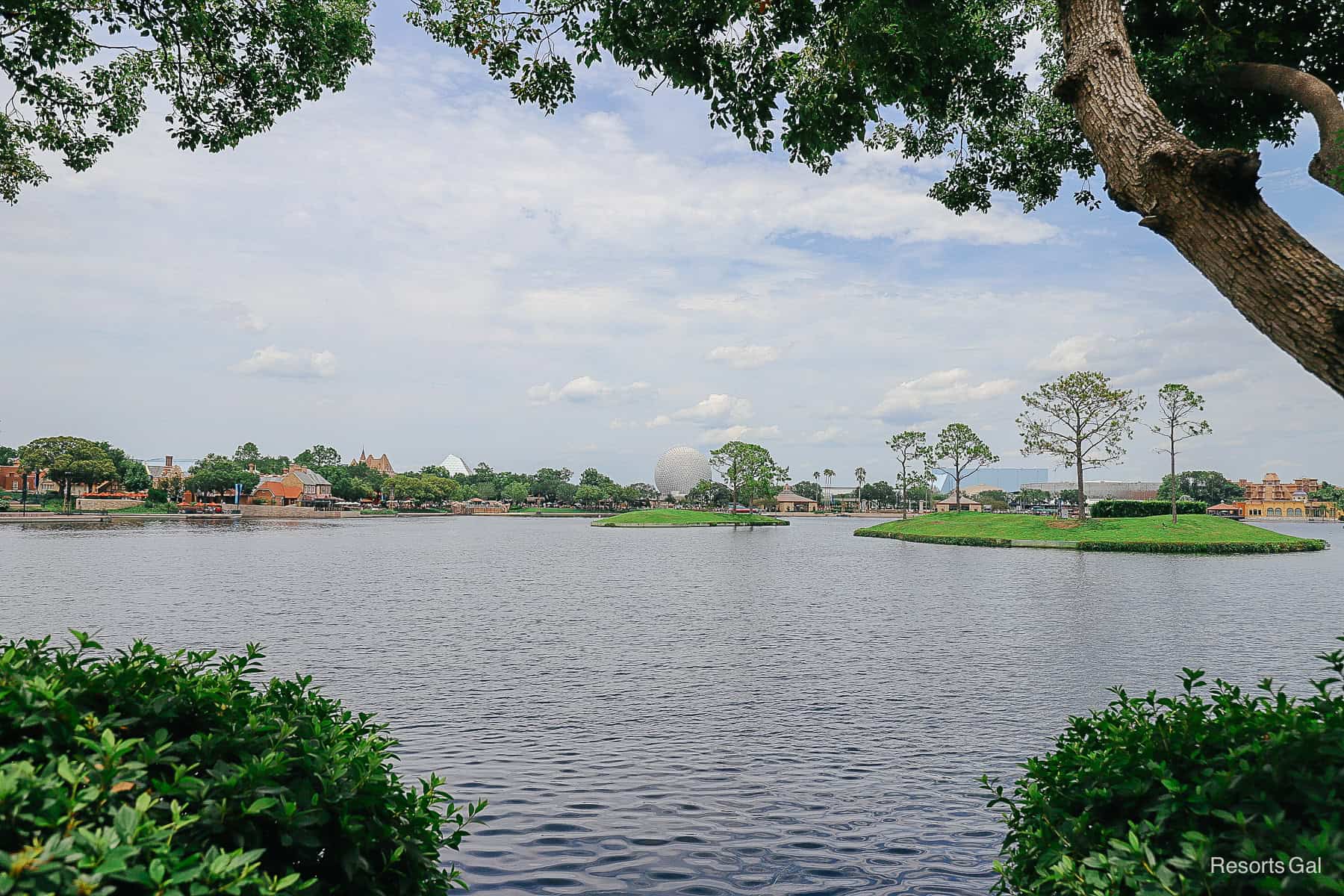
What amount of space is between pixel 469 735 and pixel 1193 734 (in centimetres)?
686

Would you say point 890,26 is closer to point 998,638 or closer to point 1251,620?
point 998,638

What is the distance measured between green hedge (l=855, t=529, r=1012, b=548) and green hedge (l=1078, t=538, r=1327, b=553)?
5143 millimetres

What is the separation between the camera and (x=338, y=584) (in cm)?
2316

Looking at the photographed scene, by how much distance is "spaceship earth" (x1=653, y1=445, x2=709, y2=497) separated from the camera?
483ft

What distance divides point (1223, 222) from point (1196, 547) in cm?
4125

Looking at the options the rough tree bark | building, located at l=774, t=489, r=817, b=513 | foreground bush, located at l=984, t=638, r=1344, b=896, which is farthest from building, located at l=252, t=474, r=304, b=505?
foreground bush, located at l=984, t=638, r=1344, b=896

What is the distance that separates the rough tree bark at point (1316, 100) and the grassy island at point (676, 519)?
78.7m

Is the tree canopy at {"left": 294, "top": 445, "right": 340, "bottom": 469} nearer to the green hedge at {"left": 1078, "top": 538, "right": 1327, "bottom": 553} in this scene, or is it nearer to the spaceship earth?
the spaceship earth

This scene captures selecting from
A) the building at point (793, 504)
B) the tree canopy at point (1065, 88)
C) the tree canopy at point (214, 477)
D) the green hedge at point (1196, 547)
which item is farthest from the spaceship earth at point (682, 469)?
the tree canopy at point (1065, 88)

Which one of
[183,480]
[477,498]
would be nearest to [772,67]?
[183,480]

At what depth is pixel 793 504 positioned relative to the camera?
155 metres

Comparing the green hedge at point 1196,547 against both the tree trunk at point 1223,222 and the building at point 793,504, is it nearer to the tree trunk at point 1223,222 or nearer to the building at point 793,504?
the tree trunk at point 1223,222

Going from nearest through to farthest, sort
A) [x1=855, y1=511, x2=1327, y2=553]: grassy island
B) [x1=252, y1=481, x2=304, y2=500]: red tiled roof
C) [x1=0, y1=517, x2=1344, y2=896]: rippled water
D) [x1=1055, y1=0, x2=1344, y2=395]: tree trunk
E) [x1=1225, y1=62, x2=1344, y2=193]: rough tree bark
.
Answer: [x1=1055, y1=0, x2=1344, y2=395]: tree trunk → [x1=1225, y1=62, x2=1344, y2=193]: rough tree bark → [x1=0, y1=517, x2=1344, y2=896]: rippled water → [x1=855, y1=511, x2=1327, y2=553]: grassy island → [x1=252, y1=481, x2=304, y2=500]: red tiled roof

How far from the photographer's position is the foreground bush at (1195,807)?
8.53 feet
